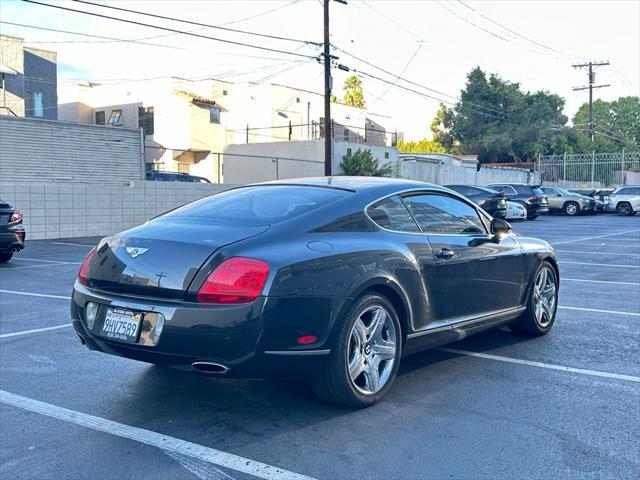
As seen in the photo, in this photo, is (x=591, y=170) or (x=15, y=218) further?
(x=591, y=170)

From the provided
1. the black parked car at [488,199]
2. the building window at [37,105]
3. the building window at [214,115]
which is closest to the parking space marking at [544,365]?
the black parked car at [488,199]

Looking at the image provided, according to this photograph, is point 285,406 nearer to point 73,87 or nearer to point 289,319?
point 289,319

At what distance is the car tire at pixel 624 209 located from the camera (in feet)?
113

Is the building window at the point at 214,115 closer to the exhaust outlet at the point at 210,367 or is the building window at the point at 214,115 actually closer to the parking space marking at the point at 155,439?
the parking space marking at the point at 155,439

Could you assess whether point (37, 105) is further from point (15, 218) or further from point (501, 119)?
point (501, 119)

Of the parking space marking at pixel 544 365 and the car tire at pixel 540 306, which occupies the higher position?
the car tire at pixel 540 306

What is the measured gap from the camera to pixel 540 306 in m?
6.68

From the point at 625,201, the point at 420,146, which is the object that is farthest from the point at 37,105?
the point at 420,146

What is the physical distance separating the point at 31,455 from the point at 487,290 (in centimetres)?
362

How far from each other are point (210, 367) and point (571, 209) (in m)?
32.8

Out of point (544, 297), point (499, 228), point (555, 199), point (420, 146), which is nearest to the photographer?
point (499, 228)

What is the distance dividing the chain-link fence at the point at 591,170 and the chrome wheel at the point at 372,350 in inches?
1664

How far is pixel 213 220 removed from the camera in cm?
469

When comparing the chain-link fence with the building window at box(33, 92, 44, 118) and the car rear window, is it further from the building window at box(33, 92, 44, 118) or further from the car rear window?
the car rear window
